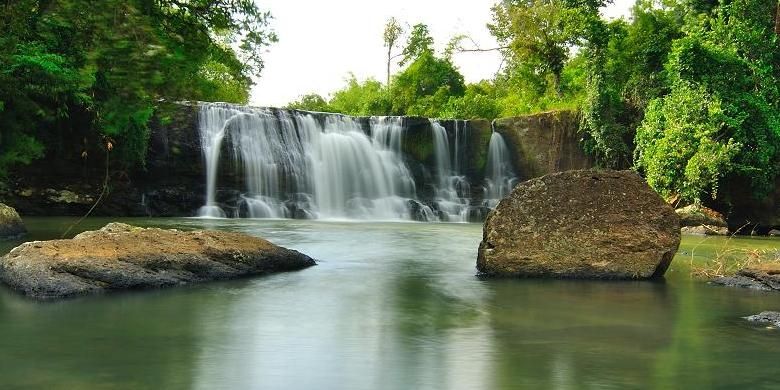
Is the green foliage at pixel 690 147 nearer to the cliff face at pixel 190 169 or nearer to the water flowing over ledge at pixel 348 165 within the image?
the cliff face at pixel 190 169

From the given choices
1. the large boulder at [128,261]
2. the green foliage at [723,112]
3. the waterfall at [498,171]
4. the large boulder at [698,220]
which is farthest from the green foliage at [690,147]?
the large boulder at [128,261]

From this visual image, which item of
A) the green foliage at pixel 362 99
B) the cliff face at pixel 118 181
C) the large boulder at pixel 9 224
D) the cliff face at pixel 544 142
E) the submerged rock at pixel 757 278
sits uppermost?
A: the green foliage at pixel 362 99

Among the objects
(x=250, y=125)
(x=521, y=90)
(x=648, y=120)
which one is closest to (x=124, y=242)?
(x=250, y=125)

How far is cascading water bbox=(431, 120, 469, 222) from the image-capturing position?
91.3 feet

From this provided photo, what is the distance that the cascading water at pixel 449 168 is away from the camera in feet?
91.3

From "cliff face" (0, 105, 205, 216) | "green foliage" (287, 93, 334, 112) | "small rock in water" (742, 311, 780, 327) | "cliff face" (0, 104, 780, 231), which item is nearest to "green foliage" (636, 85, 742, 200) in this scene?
"cliff face" (0, 104, 780, 231)

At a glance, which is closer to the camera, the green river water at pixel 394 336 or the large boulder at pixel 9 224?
the green river water at pixel 394 336

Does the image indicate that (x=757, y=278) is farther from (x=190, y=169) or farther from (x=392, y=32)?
(x=392, y=32)

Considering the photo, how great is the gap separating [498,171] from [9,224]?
62.0 ft

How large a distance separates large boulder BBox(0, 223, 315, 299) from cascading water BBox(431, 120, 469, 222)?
17.9 m

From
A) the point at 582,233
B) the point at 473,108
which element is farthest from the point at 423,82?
the point at 582,233

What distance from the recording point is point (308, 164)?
25766 millimetres

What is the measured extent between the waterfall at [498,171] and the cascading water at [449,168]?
3.30 feet

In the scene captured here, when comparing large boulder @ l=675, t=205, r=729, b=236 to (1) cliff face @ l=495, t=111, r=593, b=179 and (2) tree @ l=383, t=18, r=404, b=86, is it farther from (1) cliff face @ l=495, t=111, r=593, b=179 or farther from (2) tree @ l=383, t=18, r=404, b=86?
(2) tree @ l=383, t=18, r=404, b=86
